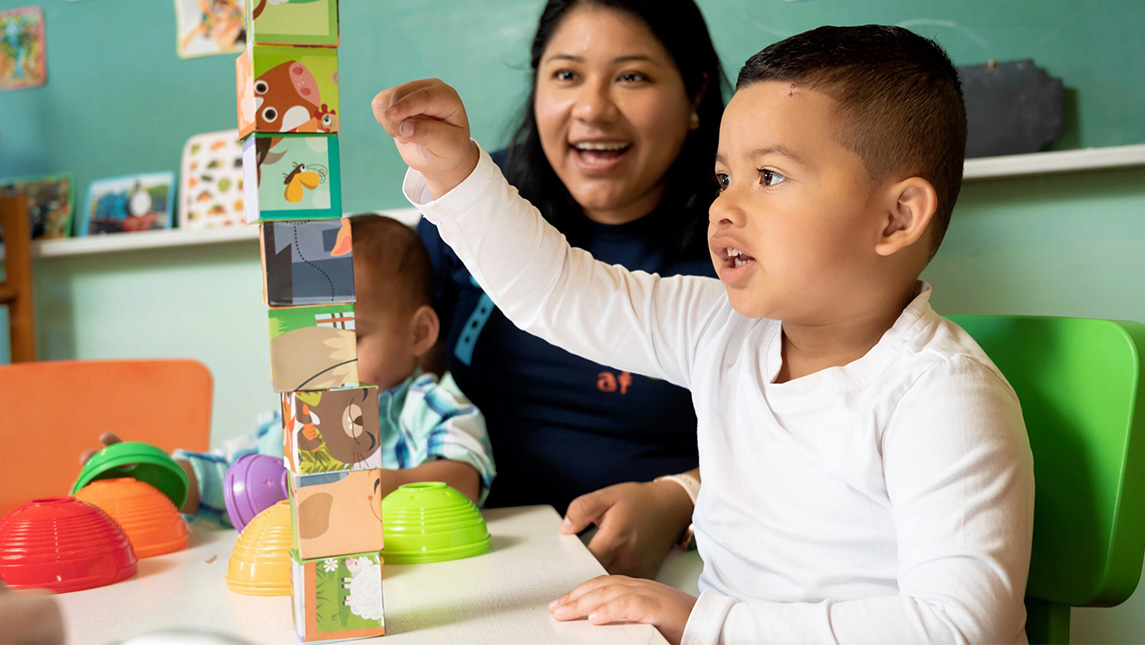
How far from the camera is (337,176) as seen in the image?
52 centimetres

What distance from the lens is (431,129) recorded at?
624 mm

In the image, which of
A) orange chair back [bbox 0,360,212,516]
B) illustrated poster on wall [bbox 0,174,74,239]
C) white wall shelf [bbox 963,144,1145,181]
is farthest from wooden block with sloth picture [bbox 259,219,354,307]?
illustrated poster on wall [bbox 0,174,74,239]

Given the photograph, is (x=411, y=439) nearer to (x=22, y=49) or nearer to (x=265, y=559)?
(x=265, y=559)

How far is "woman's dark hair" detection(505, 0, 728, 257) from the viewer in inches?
47.8

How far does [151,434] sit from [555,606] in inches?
42.6

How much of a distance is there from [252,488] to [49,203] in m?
1.52

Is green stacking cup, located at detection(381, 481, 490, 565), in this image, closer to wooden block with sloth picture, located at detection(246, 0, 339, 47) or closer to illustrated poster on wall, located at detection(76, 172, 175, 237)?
wooden block with sloth picture, located at detection(246, 0, 339, 47)

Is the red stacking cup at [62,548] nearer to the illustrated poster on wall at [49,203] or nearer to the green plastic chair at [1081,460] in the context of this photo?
the green plastic chair at [1081,460]

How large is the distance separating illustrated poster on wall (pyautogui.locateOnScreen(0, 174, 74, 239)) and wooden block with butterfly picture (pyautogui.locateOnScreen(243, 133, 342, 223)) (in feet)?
5.64

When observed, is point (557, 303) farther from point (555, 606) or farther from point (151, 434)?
point (151, 434)

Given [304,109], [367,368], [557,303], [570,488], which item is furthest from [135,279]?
[304,109]

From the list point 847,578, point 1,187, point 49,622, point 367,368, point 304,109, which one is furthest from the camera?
point 1,187

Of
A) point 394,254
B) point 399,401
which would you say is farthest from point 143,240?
point 399,401

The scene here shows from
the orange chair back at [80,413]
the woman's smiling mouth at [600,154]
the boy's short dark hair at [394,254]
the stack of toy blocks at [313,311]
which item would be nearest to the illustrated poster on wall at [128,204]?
the orange chair back at [80,413]
